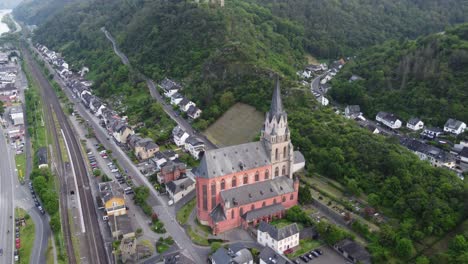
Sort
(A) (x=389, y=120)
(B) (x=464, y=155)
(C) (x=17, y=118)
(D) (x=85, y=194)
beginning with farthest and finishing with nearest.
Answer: (C) (x=17, y=118) < (A) (x=389, y=120) < (B) (x=464, y=155) < (D) (x=85, y=194)

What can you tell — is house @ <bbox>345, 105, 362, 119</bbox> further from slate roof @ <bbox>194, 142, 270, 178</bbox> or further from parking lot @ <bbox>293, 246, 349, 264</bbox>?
parking lot @ <bbox>293, 246, 349, 264</bbox>

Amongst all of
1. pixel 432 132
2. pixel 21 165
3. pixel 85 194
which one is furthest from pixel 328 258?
pixel 21 165

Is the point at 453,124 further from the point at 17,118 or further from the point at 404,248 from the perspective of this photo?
the point at 17,118

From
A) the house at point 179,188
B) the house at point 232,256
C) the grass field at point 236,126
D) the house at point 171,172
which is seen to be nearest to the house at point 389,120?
the grass field at point 236,126

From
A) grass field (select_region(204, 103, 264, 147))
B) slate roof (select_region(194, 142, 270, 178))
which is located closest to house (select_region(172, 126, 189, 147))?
grass field (select_region(204, 103, 264, 147))

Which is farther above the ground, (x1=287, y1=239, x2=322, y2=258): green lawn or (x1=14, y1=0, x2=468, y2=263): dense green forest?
(x1=14, y1=0, x2=468, y2=263): dense green forest

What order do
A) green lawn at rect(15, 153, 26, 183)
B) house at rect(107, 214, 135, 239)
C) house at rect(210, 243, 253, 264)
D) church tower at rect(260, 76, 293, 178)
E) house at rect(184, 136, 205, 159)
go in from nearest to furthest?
house at rect(210, 243, 253, 264) → house at rect(107, 214, 135, 239) → church tower at rect(260, 76, 293, 178) → green lawn at rect(15, 153, 26, 183) → house at rect(184, 136, 205, 159)

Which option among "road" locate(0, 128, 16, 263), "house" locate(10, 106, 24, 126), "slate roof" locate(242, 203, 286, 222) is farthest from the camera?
"house" locate(10, 106, 24, 126)

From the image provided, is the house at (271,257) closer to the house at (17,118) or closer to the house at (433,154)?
the house at (433,154)
